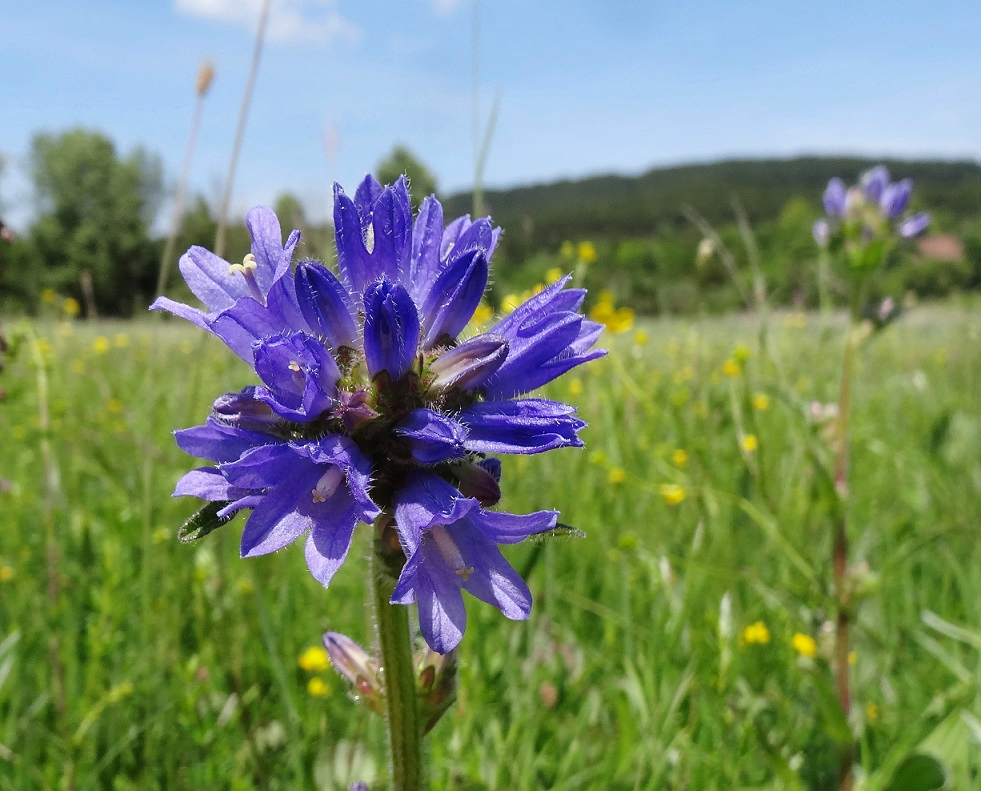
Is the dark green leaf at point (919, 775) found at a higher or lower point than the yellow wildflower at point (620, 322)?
lower

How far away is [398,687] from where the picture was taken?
1098 millimetres

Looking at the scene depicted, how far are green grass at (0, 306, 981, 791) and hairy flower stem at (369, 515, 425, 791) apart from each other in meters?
0.51

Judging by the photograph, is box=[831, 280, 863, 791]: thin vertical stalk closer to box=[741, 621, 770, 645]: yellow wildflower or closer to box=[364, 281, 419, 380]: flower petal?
box=[741, 621, 770, 645]: yellow wildflower

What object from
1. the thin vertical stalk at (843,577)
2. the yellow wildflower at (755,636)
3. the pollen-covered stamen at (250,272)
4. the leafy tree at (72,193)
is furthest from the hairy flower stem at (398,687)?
the leafy tree at (72,193)

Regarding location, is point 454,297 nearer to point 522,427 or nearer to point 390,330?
point 390,330

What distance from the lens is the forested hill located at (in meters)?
86.5

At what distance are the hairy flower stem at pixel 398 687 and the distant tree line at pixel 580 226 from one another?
0.55 m

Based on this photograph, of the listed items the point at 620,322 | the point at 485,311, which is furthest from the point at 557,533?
the point at 620,322

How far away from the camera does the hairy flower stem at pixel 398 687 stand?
109 cm

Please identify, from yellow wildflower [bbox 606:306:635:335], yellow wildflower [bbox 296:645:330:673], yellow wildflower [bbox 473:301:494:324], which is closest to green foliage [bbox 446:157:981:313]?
yellow wildflower [bbox 606:306:635:335]

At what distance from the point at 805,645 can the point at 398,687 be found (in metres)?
1.64

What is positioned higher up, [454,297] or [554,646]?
[454,297]

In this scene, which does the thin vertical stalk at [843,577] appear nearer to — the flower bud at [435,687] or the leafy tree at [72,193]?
the flower bud at [435,687]

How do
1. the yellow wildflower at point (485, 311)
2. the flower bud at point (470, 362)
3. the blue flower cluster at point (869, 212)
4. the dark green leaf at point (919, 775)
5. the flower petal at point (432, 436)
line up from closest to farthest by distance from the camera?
the flower petal at point (432, 436), the flower bud at point (470, 362), the dark green leaf at point (919, 775), the yellow wildflower at point (485, 311), the blue flower cluster at point (869, 212)
